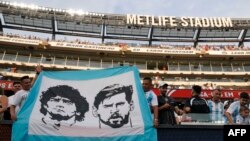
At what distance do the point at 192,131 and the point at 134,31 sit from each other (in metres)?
39.2

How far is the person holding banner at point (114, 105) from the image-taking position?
602cm

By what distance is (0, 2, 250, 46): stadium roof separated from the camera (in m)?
41.4

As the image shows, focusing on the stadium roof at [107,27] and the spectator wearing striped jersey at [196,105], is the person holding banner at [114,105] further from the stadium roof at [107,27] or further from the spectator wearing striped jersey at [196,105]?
the stadium roof at [107,27]

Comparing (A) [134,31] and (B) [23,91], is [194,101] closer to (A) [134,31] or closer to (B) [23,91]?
(B) [23,91]

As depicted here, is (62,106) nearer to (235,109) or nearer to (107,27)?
(235,109)

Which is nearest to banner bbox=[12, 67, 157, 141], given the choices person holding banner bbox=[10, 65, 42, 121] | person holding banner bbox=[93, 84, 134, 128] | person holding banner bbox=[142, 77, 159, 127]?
person holding banner bbox=[93, 84, 134, 128]

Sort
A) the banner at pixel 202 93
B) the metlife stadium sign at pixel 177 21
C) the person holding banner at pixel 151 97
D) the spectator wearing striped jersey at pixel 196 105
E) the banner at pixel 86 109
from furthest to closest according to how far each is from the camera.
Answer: the metlife stadium sign at pixel 177 21 < the banner at pixel 202 93 < the spectator wearing striped jersey at pixel 196 105 < the person holding banner at pixel 151 97 < the banner at pixel 86 109

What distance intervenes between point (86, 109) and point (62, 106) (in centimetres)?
45

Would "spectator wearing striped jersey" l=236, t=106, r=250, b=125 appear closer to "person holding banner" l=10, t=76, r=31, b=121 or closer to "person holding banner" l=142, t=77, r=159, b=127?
"person holding banner" l=142, t=77, r=159, b=127

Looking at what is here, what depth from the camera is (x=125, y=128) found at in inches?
235

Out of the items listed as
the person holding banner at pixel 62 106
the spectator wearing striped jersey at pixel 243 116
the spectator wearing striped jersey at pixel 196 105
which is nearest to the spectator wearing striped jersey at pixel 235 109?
the spectator wearing striped jersey at pixel 243 116

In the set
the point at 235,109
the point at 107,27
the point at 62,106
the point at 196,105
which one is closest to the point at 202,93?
the point at 196,105

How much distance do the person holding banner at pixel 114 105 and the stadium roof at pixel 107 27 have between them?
36.5 metres

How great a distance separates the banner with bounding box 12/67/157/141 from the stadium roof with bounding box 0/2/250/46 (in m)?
36.1
